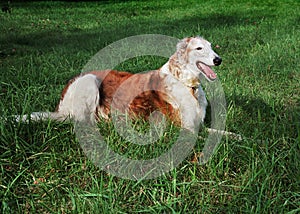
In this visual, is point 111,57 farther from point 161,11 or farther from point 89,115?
point 161,11

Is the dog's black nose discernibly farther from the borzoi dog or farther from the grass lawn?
the grass lawn

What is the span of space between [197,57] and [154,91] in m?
0.45

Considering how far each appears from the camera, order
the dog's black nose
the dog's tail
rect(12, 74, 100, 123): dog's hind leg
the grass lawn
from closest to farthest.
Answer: the grass lawn < the dog's tail < the dog's black nose < rect(12, 74, 100, 123): dog's hind leg

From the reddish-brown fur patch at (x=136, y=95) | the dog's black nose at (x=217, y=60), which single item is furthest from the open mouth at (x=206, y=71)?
the reddish-brown fur patch at (x=136, y=95)

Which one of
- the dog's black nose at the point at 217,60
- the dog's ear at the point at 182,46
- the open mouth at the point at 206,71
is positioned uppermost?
the dog's ear at the point at 182,46

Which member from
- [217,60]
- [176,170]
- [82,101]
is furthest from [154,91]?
[176,170]

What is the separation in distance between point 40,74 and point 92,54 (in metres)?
1.85

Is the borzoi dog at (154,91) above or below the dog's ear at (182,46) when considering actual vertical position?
below

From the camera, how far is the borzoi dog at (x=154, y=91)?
129 inches

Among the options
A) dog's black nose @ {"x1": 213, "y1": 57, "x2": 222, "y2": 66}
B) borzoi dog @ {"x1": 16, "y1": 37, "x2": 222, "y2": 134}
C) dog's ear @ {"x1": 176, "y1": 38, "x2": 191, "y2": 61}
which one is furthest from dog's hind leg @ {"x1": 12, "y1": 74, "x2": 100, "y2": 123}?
dog's black nose @ {"x1": 213, "y1": 57, "x2": 222, "y2": 66}

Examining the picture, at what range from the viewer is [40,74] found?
16.7ft

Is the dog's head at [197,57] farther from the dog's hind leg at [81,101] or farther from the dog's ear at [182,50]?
Result: the dog's hind leg at [81,101]

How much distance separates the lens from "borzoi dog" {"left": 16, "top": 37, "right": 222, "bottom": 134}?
3.27 meters

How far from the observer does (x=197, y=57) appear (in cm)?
325
